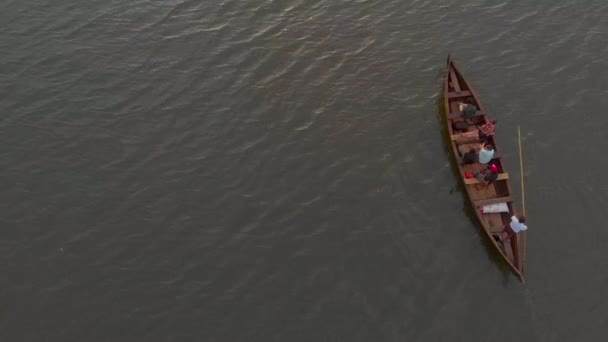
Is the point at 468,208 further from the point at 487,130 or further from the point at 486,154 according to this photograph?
the point at 487,130

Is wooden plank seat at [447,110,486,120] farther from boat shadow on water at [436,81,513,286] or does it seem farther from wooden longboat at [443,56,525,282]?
boat shadow on water at [436,81,513,286]

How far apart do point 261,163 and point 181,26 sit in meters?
10.5

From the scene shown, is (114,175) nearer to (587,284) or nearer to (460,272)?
(460,272)

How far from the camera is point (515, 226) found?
24.4 m

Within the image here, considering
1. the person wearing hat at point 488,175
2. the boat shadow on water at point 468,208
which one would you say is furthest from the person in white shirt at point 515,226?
the person wearing hat at point 488,175

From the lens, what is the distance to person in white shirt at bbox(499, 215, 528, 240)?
24.3m

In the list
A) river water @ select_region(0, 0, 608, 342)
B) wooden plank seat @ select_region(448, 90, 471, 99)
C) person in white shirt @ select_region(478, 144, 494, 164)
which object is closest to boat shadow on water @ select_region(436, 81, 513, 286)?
river water @ select_region(0, 0, 608, 342)

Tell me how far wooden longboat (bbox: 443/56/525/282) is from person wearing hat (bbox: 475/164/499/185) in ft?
0.86

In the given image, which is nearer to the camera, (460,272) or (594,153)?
(460,272)

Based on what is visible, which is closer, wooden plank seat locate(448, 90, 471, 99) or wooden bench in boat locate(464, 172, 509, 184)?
wooden bench in boat locate(464, 172, 509, 184)

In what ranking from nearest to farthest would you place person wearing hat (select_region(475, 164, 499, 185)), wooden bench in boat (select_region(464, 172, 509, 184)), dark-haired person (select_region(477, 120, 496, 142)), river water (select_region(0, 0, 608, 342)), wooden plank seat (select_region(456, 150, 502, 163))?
river water (select_region(0, 0, 608, 342)) → person wearing hat (select_region(475, 164, 499, 185)) → wooden bench in boat (select_region(464, 172, 509, 184)) → wooden plank seat (select_region(456, 150, 502, 163)) → dark-haired person (select_region(477, 120, 496, 142))

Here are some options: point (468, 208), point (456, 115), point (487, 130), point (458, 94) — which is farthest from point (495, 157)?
point (458, 94)

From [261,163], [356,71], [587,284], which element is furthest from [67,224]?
[587,284]

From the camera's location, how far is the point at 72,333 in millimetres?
22438
